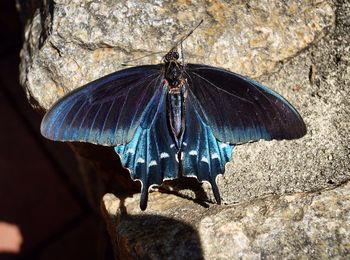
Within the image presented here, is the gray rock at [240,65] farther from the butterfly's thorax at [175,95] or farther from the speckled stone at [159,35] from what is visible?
the butterfly's thorax at [175,95]

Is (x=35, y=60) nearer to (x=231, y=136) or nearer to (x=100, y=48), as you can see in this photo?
(x=100, y=48)

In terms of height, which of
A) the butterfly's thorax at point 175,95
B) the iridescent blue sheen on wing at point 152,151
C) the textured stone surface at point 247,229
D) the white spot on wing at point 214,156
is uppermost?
the butterfly's thorax at point 175,95

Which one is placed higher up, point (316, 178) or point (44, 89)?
point (44, 89)

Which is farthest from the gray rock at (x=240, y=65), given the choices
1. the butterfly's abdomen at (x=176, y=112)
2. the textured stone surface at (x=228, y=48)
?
the butterfly's abdomen at (x=176, y=112)

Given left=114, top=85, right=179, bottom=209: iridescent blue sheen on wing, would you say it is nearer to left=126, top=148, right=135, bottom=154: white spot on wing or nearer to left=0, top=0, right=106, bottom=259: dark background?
left=126, top=148, right=135, bottom=154: white spot on wing

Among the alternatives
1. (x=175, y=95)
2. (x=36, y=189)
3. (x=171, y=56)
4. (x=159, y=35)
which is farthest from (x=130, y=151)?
(x=36, y=189)

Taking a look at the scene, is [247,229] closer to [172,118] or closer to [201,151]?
[201,151]

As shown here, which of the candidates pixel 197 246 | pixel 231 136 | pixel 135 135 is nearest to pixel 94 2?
pixel 135 135

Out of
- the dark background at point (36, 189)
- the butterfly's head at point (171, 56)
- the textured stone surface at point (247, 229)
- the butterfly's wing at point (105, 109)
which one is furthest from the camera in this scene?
the dark background at point (36, 189)
